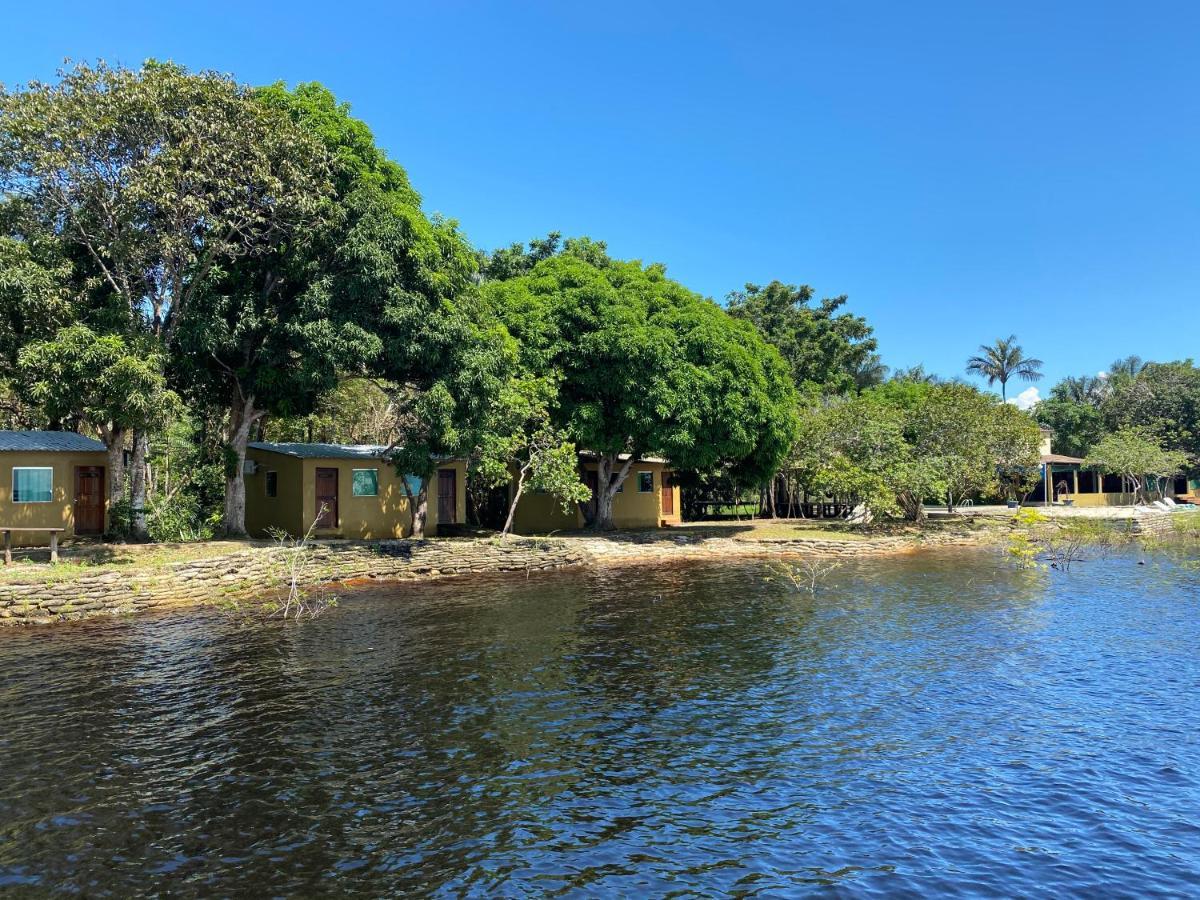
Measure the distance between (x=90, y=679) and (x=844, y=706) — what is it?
11821 mm

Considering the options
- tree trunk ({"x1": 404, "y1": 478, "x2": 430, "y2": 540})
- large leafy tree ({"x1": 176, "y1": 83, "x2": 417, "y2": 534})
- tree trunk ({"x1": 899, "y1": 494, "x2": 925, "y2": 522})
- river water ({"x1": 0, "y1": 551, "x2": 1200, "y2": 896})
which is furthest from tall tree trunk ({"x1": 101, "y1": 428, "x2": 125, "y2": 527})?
tree trunk ({"x1": 899, "y1": 494, "x2": 925, "y2": 522})

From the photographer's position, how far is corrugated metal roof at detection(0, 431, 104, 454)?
24.5m

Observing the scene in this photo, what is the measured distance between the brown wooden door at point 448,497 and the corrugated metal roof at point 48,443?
12153 mm

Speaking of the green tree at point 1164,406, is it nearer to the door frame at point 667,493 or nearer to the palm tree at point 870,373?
the palm tree at point 870,373

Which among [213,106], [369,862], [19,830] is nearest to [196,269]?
[213,106]

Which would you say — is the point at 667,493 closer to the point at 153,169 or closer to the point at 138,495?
the point at 138,495

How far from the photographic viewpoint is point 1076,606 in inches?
742

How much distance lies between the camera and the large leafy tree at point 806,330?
52.1 meters

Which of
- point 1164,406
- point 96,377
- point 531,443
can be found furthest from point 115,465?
point 1164,406

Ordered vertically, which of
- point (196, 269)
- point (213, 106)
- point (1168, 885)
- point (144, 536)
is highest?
point (213, 106)

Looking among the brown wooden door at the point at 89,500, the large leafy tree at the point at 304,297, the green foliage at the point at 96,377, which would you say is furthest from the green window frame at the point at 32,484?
the green foliage at the point at 96,377

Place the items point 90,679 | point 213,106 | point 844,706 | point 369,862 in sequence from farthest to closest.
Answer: point 213,106, point 90,679, point 844,706, point 369,862

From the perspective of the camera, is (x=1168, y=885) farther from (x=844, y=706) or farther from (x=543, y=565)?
(x=543, y=565)

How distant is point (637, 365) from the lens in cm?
3059
